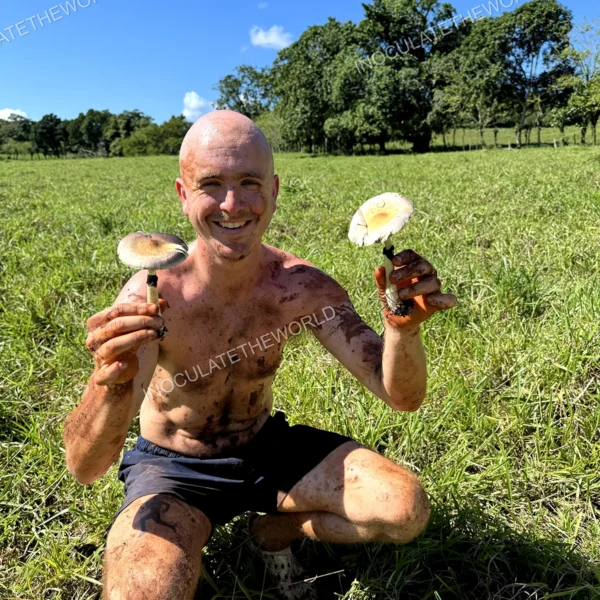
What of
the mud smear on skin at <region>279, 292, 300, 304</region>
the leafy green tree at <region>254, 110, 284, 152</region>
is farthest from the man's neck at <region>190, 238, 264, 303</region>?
the leafy green tree at <region>254, 110, 284, 152</region>

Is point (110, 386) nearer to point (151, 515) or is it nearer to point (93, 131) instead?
point (151, 515)

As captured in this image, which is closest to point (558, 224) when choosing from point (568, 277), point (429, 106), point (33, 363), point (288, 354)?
point (568, 277)

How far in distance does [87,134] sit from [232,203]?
102m

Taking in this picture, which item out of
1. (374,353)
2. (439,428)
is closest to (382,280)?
(374,353)

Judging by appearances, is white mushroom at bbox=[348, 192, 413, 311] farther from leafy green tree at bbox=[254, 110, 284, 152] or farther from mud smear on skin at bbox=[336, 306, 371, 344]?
leafy green tree at bbox=[254, 110, 284, 152]

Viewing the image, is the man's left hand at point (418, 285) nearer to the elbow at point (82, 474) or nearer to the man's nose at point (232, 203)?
the man's nose at point (232, 203)

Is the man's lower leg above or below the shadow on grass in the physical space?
above

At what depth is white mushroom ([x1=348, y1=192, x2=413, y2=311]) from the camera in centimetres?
135

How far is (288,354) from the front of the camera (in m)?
3.35

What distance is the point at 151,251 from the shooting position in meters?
1.38

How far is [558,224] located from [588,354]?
3345 mm

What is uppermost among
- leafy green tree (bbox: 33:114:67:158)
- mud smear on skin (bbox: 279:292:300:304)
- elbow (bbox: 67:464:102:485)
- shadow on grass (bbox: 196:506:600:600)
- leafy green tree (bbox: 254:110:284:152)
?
leafy green tree (bbox: 33:114:67:158)

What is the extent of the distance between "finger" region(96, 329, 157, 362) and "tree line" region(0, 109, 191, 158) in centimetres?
7782

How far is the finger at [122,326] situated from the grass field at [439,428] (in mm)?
1060
